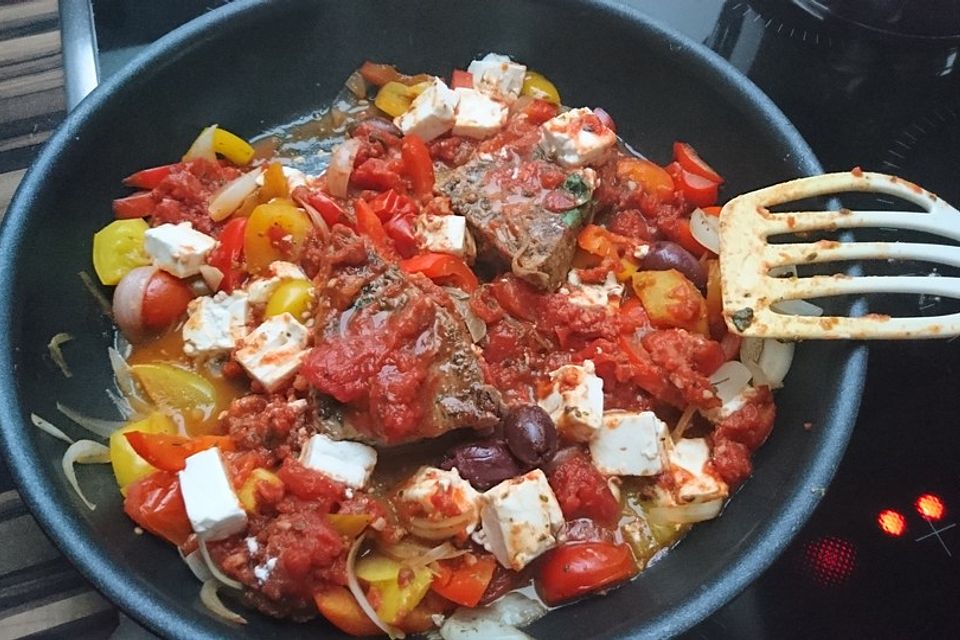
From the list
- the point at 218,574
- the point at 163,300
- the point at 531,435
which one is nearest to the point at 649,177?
the point at 531,435

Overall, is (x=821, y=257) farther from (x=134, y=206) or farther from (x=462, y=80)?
(x=134, y=206)

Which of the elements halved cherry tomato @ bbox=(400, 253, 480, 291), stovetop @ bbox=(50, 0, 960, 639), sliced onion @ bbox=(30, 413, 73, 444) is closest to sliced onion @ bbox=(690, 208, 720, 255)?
stovetop @ bbox=(50, 0, 960, 639)

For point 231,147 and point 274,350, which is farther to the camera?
point 231,147

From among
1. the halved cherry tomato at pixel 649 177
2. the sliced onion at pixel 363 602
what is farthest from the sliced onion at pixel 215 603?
the halved cherry tomato at pixel 649 177

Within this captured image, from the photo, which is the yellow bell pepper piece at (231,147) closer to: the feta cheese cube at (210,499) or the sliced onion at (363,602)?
the feta cheese cube at (210,499)

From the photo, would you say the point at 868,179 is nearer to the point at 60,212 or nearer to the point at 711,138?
the point at 711,138

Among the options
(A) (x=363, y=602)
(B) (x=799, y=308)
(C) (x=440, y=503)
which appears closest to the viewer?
(A) (x=363, y=602)
